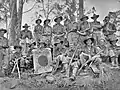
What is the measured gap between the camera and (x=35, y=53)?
9.13 m

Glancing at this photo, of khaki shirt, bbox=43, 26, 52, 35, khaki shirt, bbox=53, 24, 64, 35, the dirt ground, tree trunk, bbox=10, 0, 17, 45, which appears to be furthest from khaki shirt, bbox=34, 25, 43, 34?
tree trunk, bbox=10, 0, 17, 45

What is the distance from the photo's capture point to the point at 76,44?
980 centimetres

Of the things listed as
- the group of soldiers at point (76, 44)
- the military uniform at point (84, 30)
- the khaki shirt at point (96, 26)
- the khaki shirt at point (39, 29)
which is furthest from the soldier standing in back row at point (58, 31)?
the khaki shirt at point (96, 26)

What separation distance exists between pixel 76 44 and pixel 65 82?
2.38 metres

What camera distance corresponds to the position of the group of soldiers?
827 centimetres

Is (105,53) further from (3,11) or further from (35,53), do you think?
(3,11)

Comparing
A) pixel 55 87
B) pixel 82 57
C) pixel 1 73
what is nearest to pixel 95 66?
pixel 82 57

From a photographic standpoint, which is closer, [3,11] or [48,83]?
[48,83]

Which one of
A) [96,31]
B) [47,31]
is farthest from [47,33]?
[96,31]

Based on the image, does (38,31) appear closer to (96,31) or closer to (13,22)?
(96,31)

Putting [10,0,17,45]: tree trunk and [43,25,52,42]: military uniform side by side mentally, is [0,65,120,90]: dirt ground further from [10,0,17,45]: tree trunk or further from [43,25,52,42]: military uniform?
[10,0,17,45]: tree trunk

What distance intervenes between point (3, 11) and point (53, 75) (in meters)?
11.9

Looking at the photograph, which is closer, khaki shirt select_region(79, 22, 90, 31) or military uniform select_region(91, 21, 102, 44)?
military uniform select_region(91, 21, 102, 44)

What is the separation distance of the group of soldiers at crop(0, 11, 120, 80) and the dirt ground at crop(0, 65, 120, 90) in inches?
11.2
